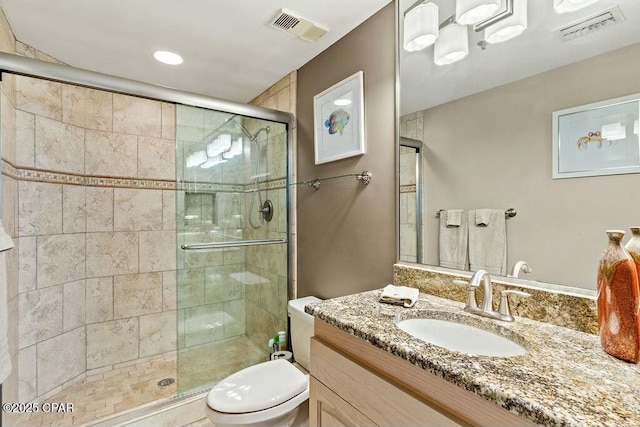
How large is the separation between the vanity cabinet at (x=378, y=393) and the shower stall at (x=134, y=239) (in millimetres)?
1271

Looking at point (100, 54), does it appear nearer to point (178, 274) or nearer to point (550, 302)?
point (178, 274)

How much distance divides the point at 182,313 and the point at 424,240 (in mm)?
1612

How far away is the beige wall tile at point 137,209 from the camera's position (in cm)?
238

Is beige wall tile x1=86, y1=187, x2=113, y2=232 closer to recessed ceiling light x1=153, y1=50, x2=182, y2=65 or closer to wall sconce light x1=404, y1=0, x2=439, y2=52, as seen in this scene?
recessed ceiling light x1=153, y1=50, x2=182, y2=65

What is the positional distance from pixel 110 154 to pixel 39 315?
121 centimetres

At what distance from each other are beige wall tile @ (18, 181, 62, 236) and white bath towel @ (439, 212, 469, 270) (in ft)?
7.86

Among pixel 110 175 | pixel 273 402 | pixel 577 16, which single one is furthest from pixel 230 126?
pixel 577 16

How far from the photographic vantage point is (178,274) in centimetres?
198

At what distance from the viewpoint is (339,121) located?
1.80 meters

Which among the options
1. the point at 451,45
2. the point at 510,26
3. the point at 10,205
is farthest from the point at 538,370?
the point at 10,205

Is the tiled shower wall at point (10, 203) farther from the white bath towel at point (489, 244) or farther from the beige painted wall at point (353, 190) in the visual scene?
the white bath towel at point (489, 244)

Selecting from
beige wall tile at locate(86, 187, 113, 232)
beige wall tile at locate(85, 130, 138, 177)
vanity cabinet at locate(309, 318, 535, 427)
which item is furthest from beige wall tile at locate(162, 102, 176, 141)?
vanity cabinet at locate(309, 318, 535, 427)

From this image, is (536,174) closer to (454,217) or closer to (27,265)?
(454,217)

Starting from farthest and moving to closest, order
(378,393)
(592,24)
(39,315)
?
1. (39,315)
2. (592,24)
3. (378,393)
